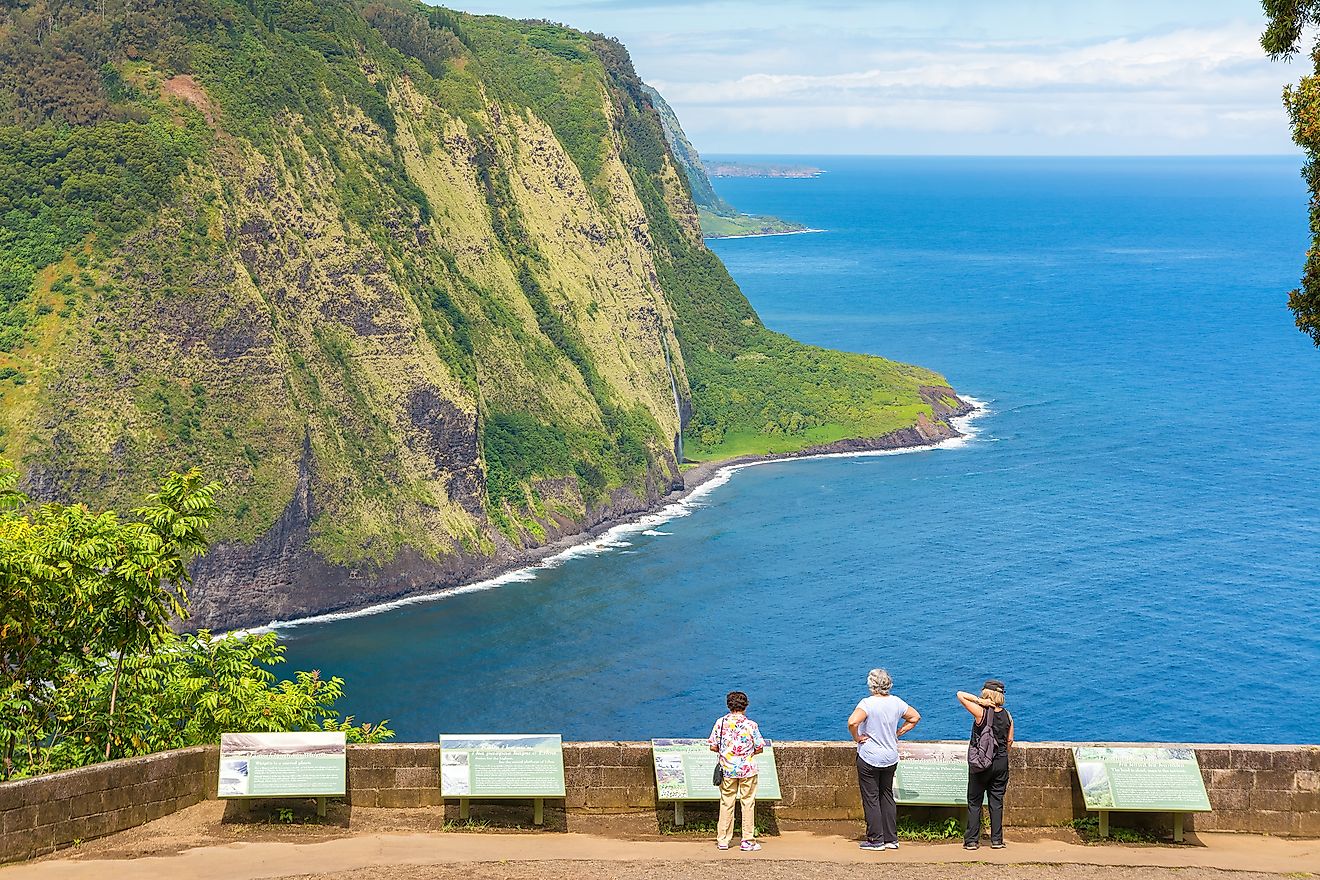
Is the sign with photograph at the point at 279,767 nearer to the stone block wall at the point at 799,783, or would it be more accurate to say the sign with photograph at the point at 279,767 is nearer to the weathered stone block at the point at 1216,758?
the stone block wall at the point at 799,783

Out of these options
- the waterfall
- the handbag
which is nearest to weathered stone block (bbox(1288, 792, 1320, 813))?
the handbag

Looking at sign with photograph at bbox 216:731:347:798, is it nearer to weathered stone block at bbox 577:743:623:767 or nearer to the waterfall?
weathered stone block at bbox 577:743:623:767

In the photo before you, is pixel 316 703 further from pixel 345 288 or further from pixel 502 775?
pixel 345 288

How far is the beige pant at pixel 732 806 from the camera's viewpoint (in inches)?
1206

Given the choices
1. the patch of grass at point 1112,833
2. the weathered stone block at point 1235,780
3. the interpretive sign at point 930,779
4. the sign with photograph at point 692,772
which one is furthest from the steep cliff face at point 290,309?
the weathered stone block at point 1235,780

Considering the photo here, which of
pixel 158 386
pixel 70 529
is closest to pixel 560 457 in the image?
pixel 158 386

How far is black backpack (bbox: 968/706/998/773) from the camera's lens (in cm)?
3062

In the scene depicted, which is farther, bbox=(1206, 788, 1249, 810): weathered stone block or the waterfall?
the waterfall

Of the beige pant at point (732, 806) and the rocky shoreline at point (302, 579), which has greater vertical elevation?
the beige pant at point (732, 806)

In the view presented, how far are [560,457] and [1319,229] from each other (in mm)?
128126

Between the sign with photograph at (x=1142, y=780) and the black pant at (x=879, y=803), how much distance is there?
3547 millimetres

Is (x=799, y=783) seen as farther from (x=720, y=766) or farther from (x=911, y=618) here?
(x=911, y=618)

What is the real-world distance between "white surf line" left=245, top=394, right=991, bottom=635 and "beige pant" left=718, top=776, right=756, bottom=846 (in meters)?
80.6

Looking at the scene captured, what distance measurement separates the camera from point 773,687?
110m
